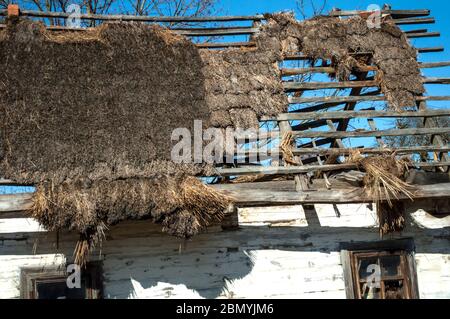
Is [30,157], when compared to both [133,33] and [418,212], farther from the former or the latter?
[418,212]

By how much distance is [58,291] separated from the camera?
686cm

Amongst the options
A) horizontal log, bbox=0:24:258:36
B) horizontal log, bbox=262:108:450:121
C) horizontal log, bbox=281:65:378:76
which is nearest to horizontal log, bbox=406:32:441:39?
horizontal log, bbox=281:65:378:76

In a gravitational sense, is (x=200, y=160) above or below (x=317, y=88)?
below

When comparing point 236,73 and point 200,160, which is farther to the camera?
point 236,73

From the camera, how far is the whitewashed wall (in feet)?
22.4

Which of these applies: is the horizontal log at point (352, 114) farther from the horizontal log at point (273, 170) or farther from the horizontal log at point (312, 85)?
the horizontal log at point (273, 170)

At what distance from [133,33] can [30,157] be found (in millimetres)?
2158

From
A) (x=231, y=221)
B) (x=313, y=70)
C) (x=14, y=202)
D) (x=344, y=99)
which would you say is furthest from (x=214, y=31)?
(x=14, y=202)

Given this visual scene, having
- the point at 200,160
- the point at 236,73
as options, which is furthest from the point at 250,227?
the point at 236,73

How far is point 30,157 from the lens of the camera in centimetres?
661

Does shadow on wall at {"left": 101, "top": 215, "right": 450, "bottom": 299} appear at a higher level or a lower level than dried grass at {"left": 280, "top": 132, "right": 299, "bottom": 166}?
lower

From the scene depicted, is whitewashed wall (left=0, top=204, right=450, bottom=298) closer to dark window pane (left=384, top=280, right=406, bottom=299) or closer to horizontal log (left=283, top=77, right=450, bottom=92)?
dark window pane (left=384, top=280, right=406, bottom=299)

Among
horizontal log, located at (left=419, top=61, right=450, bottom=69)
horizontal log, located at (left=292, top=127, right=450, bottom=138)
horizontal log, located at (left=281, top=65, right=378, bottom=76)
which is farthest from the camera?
horizontal log, located at (left=419, top=61, right=450, bottom=69)

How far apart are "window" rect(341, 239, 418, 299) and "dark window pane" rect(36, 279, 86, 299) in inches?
125
